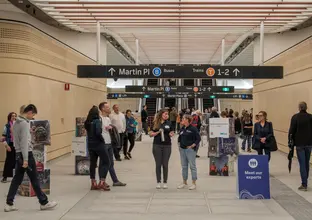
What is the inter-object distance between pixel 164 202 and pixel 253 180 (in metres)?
1.65

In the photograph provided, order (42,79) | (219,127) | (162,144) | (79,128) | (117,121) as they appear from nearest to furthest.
A: 1. (162,144)
2. (79,128)
3. (219,127)
4. (42,79)
5. (117,121)

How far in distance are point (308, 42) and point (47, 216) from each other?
31.9 ft

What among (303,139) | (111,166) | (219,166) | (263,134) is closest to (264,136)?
(263,134)

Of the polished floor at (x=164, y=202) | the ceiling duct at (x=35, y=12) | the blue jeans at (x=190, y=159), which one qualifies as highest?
the ceiling duct at (x=35, y=12)

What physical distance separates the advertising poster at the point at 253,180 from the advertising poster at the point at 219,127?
3.17 metres

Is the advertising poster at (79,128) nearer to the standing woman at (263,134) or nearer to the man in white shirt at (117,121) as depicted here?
the man in white shirt at (117,121)

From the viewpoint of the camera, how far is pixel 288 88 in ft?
52.0

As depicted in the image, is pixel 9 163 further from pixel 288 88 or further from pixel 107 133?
pixel 288 88

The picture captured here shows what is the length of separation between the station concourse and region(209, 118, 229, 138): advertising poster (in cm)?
13

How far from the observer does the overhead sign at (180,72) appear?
14469 mm

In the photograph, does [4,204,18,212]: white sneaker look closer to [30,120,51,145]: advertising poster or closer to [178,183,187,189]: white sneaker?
[30,120,51,145]: advertising poster

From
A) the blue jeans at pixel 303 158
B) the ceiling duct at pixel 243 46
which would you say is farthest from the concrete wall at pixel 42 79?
the ceiling duct at pixel 243 46

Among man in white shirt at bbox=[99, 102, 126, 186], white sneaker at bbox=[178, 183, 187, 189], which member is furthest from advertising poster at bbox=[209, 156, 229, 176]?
man in white shirt at bbox=[99, 102, 126, 186]

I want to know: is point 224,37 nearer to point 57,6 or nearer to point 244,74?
point 244,74
